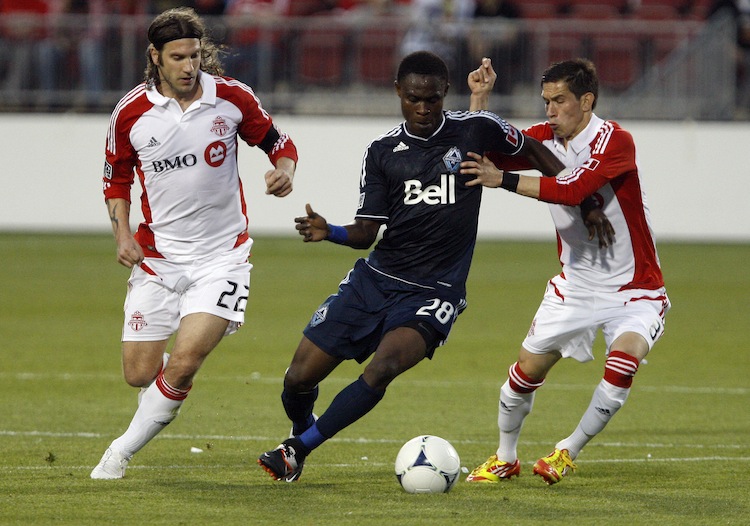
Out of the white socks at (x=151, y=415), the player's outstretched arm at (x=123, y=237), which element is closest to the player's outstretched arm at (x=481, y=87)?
the player's outstretched arm at (x=123, y=237)

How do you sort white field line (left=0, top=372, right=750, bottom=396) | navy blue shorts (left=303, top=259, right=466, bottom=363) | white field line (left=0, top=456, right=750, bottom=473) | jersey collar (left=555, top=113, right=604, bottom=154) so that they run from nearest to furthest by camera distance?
navy blue shorts (left=303, top=259, right=466, bottom=363), white field line (left=0, top=456, right=750, bottom=473), jersey collar (left=555, top=113, right=604, bottom=154), white field line (left=0, top=372, right=750, bottom=396)

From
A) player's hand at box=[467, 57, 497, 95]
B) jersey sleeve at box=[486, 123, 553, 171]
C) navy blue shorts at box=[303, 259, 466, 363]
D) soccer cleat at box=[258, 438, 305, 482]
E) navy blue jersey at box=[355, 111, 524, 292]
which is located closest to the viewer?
soccer cleat at box=[258, 438, 305, 482]

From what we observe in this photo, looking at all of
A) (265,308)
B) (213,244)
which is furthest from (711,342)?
(213,244)

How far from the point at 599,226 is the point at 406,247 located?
1.07 m

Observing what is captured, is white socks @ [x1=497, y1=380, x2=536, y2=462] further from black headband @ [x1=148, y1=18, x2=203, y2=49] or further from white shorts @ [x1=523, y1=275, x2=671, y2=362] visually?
black headband @ [x1=148, y1=18, x2=203, y2=49]

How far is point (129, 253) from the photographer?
6656mm

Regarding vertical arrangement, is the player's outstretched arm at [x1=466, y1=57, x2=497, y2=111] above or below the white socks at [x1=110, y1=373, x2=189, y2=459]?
above

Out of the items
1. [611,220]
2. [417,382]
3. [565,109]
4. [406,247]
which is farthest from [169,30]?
[417,382]

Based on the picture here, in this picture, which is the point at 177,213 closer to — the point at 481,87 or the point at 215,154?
the point at 215,154

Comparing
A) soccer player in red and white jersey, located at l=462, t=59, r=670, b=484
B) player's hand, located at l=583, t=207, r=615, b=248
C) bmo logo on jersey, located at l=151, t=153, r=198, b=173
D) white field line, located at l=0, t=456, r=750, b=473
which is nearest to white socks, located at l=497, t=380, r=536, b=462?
soccer player in red and white jersey, located at l=462, t=59, r=670, b=484

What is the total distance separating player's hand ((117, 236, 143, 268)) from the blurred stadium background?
48.8ft

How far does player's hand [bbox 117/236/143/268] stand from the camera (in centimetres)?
666

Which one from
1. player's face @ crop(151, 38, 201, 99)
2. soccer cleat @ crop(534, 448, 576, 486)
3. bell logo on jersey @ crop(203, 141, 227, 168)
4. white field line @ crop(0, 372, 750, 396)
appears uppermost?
player's face @ crop(151, 38, 201, 99)

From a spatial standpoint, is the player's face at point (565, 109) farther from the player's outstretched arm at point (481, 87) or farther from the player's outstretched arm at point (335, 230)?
the player's outstretched arm at point (335, 230)
